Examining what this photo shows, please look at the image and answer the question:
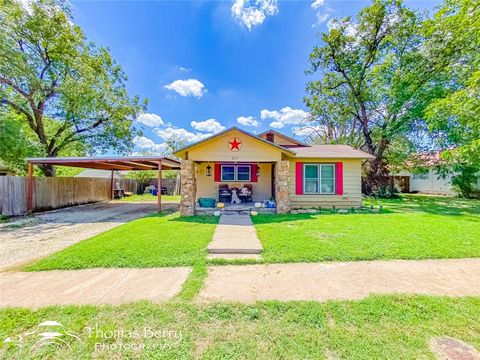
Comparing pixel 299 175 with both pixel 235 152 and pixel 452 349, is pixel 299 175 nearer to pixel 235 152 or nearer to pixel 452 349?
pixel 235 152

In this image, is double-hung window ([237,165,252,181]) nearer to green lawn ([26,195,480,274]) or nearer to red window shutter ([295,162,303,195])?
red window shutter ([295,162,303,195])

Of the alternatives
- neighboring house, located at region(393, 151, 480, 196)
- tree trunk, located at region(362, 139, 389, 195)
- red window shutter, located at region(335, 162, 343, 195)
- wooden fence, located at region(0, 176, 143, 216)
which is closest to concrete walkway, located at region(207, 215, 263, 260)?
red window shutter, located at region(335, 162, 343, 195)

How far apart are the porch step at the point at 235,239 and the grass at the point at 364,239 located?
26 cm

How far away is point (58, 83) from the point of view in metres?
14.4

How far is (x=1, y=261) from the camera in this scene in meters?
4.59

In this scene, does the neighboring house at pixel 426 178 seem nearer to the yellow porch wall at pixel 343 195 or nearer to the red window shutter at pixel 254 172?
the yellow porch wall at pixel 343 195

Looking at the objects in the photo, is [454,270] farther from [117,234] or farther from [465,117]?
[117,234]

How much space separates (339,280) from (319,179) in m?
7.79

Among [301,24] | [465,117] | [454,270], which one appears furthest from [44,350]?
[301,24]

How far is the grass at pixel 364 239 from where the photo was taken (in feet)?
15.0

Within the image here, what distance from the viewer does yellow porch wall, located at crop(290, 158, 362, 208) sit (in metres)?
10.6

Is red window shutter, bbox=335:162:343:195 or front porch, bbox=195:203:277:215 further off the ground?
red window shutter, bbox=335:162:343:195

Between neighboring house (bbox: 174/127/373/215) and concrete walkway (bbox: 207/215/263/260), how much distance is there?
319 cm

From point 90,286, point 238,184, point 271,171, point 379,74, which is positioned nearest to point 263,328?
point 90,286
